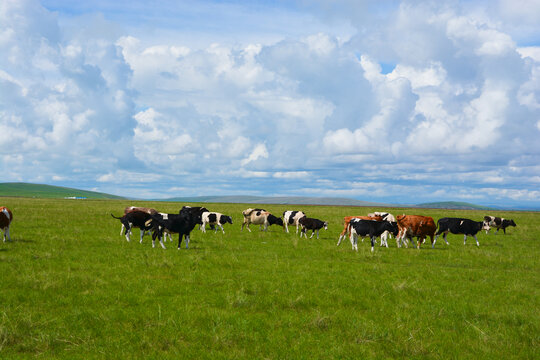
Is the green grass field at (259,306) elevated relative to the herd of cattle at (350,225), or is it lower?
lower

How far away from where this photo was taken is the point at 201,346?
7289 millimetres

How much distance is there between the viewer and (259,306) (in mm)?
9672

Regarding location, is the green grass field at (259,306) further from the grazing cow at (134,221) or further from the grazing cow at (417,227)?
the grazing cow at (417,227)

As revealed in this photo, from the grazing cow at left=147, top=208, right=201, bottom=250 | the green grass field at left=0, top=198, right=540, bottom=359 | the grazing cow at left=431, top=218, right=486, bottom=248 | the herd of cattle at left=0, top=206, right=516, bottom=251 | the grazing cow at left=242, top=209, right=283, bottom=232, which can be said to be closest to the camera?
the green grass field at left=0, top=198, right=540, bottom=359

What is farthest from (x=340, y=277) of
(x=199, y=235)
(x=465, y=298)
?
(x=199, y=235)

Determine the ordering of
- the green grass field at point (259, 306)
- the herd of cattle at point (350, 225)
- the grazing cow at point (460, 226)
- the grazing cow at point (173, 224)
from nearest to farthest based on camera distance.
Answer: the green grass field at point (259, 306), the grazing cow at point (173, 224), the herd of cattle at point (350, 225), the grazing cow at point (460, 226)

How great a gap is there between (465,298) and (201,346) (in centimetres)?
778

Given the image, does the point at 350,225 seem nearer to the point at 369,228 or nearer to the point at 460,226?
the point at 369,228

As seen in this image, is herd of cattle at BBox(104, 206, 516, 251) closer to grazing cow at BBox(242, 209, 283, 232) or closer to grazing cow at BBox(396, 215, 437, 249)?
grazing cow at BBox(396, 215, 437, 249)

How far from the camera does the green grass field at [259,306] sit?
7273 millimetres

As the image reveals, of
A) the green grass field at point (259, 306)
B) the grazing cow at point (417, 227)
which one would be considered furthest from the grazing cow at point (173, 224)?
the grazing cow at point (417, 227)

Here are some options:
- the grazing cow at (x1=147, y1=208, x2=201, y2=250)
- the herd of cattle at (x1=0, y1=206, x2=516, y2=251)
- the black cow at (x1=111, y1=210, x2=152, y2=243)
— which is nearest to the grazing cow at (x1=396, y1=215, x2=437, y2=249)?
the herd of cattle at (x1=0, y1=206, x2=516, y2=251)

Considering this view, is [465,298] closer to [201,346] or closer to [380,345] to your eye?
[380,345]

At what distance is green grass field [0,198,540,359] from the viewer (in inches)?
286
